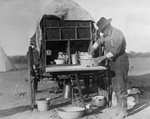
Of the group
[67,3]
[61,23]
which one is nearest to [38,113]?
[61,23]

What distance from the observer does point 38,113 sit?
19.5 ft

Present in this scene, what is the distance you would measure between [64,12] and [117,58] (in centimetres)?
274

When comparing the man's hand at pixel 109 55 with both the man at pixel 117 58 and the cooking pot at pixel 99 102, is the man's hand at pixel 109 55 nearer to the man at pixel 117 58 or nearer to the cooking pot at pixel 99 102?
the man at pixel 117 58

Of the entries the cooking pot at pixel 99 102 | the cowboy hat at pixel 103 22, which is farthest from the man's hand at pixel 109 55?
the cooking pot at pixel 99 102

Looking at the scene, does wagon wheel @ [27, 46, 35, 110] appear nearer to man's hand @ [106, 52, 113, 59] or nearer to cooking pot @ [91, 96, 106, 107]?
cooking pot @ [91, 96, 106, 107]

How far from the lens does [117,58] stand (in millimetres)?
5699

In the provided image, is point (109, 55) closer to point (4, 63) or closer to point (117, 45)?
point (117, 45)

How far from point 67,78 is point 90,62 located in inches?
65.0

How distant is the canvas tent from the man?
6.25 ft

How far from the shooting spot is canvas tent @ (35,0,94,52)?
7574 millimetres

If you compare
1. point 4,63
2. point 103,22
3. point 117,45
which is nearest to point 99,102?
point 117,45

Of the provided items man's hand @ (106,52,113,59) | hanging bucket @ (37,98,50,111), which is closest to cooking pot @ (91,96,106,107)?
hanging bucket @ (37,98,50,111)

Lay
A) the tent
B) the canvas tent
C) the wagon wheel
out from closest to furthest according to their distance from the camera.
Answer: the wagon wheel → the canvas tent → the tent

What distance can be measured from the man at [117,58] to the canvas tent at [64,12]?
6.25 ft
